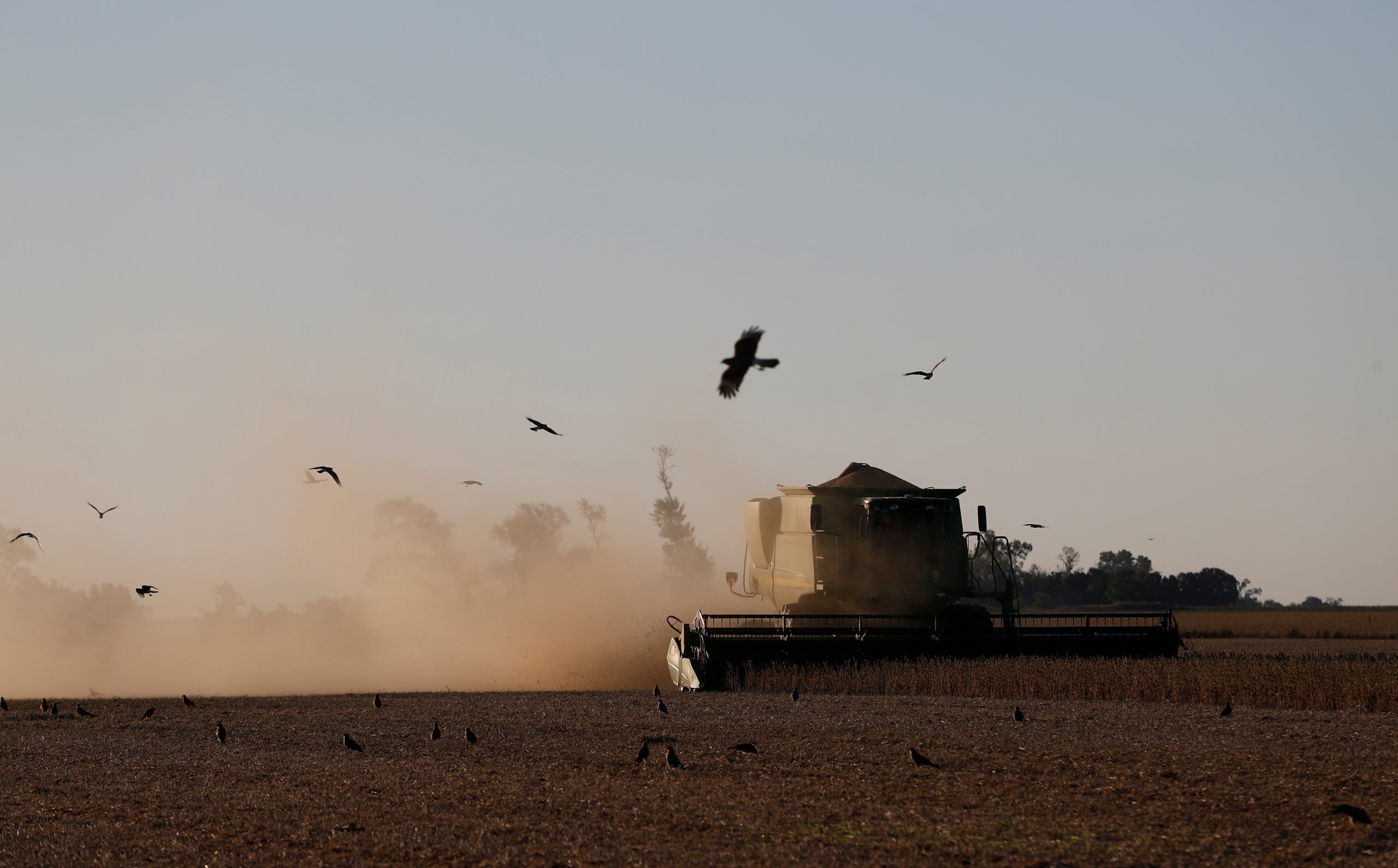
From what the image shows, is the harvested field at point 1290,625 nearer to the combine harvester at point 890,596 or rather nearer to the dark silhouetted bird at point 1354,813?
the combine harvester at point 890,596

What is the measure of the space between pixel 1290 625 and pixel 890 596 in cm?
4525

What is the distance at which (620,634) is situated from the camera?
144 ft

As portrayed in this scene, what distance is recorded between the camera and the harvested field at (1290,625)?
5984cm

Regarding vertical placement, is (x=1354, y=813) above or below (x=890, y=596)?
below

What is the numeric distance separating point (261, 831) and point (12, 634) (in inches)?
1854

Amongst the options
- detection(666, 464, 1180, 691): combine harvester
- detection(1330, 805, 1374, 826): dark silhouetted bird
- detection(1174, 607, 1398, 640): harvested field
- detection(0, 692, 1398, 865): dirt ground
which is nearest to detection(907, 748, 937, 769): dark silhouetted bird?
detection(0, 692, 1398, 865): dirt ground

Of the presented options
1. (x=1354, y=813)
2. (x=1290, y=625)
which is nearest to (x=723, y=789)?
(x=1354, y=813)

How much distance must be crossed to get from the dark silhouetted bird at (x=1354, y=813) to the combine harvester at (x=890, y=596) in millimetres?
16013

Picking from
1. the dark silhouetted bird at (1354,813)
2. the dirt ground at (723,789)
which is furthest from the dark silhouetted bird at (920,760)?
the dark silhouetted bird at (1354,813)

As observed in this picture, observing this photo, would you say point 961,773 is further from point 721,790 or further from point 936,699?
point 936,699

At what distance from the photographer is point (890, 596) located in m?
31.6

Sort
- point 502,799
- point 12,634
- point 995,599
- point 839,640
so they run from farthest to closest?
point 12,634 < point 995,599 < point 839,640 < point 502,799

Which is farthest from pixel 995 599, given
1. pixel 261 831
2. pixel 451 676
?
pixel 261 831

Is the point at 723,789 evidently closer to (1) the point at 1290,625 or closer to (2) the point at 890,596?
(2) the point at 890,596
